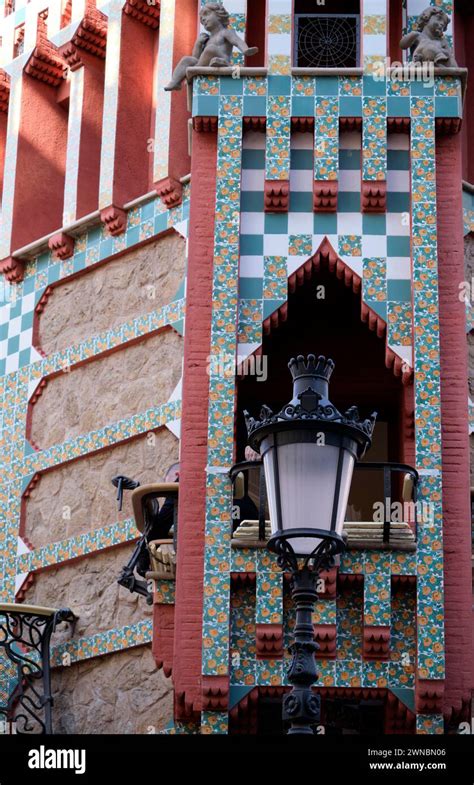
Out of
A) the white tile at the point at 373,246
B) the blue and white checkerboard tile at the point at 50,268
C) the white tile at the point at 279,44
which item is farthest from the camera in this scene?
the blue and white checkerboard tile at the point at 50,268

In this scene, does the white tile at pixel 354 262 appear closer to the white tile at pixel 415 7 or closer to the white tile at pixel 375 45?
the white tile at pixel 375 45

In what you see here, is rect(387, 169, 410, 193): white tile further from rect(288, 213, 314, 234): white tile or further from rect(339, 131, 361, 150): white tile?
rect(288, 213, 314, 234): white tile

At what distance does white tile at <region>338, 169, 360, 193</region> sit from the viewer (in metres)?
17.3

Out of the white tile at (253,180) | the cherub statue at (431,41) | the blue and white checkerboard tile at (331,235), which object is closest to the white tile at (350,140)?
the blue and white checkerboard tile at (331,235)

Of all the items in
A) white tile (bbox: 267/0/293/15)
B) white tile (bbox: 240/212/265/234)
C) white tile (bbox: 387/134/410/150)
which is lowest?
white tile (bbox: 240/212/265/234)

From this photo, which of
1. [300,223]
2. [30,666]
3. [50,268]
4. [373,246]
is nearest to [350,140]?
[300,223]

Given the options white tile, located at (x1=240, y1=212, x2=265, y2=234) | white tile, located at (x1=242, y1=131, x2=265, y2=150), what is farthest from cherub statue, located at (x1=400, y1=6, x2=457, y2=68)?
white tile, located at (x1=240, y1=212, x2=265, y2=234)

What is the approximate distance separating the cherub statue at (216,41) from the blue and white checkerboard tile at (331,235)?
82cm

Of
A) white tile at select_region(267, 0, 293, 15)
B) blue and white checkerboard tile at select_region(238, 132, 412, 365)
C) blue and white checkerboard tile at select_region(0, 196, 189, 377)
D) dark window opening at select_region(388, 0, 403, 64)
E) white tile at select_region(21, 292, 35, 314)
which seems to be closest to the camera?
blue and white checkerboard tile at select_region(238, 132, 412, 365)

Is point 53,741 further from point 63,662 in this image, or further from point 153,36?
point 153,36

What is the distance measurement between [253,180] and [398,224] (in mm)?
1379

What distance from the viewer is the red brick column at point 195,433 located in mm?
15766

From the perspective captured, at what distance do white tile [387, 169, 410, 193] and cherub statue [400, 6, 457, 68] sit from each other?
1100 millimetres

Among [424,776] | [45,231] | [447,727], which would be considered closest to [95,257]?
[45,231]
